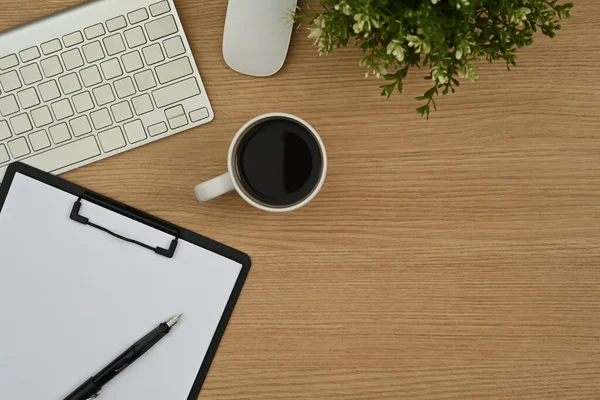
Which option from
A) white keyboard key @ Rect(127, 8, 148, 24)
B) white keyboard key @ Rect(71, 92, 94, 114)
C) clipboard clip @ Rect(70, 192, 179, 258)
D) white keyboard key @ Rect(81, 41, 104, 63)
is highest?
white keyboard key @ Rect(127, 8, 148, 24)

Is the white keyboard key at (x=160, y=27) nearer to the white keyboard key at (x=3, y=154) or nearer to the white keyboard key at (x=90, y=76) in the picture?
the white keyboard key at (x=90, y=76)

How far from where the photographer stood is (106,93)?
0.66 m

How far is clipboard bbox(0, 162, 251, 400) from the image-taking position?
667 millimetres

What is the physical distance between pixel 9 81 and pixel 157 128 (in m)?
0.18

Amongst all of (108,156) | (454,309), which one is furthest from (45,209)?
(454,309)

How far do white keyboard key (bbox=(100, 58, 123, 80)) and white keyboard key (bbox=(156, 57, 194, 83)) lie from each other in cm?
5

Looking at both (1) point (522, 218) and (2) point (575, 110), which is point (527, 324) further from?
(2) point (575, 110)

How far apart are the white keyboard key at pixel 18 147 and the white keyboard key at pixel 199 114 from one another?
196mm

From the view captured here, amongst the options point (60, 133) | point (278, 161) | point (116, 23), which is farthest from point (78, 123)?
point (278, 161)

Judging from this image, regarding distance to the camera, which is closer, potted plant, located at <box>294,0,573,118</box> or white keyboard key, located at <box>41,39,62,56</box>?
potted plant, located at <box>294,0,573,118</box>

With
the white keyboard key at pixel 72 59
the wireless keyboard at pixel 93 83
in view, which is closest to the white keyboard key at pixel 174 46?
the wireless keyboard at pixel 93 83

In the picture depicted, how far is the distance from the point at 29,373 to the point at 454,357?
519 millimetres

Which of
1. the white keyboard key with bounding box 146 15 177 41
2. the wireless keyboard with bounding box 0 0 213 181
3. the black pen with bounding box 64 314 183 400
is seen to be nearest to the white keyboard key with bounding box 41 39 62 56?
the wireless keyboard with bounding box 0 0 213 181

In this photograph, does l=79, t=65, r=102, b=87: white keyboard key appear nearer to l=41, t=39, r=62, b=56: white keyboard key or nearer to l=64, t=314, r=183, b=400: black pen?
l=41, t=39, r=62, b=56: white keyboard key
